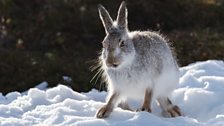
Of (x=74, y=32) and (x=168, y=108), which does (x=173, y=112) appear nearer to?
(x=168, y=108)

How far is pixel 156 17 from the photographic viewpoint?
45.2 feet

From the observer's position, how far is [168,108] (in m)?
7.28

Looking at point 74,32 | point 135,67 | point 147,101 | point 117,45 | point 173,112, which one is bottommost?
point 173,112

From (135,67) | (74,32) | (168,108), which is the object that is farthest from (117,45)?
(74,32)

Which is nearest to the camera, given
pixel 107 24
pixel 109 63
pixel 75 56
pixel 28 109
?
pixel 109 63

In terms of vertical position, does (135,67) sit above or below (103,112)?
above

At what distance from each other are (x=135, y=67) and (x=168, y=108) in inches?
29.7

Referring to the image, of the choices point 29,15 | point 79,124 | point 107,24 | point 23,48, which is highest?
point 29,15

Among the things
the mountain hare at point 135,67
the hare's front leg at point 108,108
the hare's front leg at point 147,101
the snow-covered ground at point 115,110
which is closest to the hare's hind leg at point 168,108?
the mountain hare at point 135,67

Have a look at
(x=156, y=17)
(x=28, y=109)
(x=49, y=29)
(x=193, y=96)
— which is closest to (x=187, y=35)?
(x=156, y=17)

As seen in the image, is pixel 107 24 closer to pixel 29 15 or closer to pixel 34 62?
pixel 34 62

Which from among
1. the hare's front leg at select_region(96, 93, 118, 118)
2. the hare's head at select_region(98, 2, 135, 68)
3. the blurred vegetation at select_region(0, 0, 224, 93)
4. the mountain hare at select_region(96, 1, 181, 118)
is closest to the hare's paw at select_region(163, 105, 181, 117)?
the mountain hare at select_region(96, 1, 181, 118)

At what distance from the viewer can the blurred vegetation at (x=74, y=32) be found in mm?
11078

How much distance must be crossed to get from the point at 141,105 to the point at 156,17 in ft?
20.9
